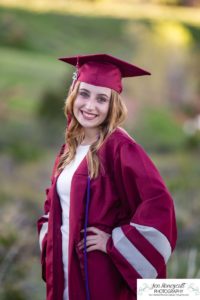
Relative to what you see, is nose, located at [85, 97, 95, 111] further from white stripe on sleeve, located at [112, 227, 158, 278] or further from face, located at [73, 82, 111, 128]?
white stripe on sleeve, located at [112, 227, 158, 278]

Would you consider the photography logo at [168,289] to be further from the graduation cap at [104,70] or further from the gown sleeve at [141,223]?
the graduation cap at [104,70]

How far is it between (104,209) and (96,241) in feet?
0.40

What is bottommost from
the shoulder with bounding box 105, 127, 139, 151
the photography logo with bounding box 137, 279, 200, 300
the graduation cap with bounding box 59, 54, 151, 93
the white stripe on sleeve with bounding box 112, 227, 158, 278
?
the photography logo with bounding box 137, 279, 200, 300

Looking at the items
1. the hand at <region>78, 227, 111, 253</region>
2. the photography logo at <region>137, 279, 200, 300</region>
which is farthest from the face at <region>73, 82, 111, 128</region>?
the photography logo at <region>137, 279, 200, 300</region>

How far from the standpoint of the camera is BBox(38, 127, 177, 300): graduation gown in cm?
306

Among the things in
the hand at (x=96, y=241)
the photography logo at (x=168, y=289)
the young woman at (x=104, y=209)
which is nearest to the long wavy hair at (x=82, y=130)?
the young woman at (x=104, y=209)

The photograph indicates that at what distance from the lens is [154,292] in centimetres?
301

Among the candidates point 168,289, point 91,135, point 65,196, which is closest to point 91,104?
point 91,135

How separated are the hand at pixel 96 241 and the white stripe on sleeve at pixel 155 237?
121 mm

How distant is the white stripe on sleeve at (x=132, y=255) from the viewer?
3102 millimetres

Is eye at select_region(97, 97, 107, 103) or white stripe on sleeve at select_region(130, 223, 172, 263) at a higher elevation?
eye at select_region(97, 97, 107, 103)

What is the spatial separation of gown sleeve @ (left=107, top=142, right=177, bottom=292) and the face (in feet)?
0.61

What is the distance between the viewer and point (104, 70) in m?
3.28

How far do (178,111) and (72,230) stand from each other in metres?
14.0
